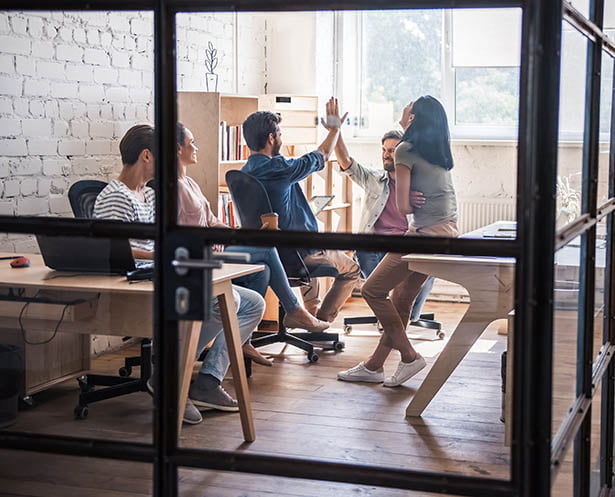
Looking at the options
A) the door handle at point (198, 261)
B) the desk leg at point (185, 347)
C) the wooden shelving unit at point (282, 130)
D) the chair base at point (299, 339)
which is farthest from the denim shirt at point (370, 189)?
the door handle at point (198, 261)

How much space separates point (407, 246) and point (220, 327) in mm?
1546

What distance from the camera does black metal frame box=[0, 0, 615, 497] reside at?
1630 millimetres

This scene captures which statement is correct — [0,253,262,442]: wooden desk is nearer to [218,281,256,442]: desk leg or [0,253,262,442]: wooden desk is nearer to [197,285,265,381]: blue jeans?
[197,285,265,381]: blue jeans

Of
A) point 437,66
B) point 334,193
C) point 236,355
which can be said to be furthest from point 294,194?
point 437,66

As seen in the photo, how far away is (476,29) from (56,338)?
5.26 metres

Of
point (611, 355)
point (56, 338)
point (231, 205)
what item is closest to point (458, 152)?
point (231, 205)

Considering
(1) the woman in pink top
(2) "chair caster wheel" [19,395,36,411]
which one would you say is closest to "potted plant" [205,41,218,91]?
(1) the woman in pink top

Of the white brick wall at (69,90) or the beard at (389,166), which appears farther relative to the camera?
the beard at (389,166)

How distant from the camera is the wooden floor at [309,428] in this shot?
2248 mm

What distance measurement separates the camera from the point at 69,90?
14.5 feet

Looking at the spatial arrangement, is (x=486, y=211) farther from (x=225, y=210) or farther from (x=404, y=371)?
(x=404, y=371)

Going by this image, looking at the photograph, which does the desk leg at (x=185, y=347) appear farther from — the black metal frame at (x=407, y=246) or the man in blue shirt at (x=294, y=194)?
the man in blue shirt at (x=294, y=194)

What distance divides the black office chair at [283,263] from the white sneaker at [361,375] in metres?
0.36

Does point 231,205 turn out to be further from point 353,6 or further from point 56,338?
point 353,6
